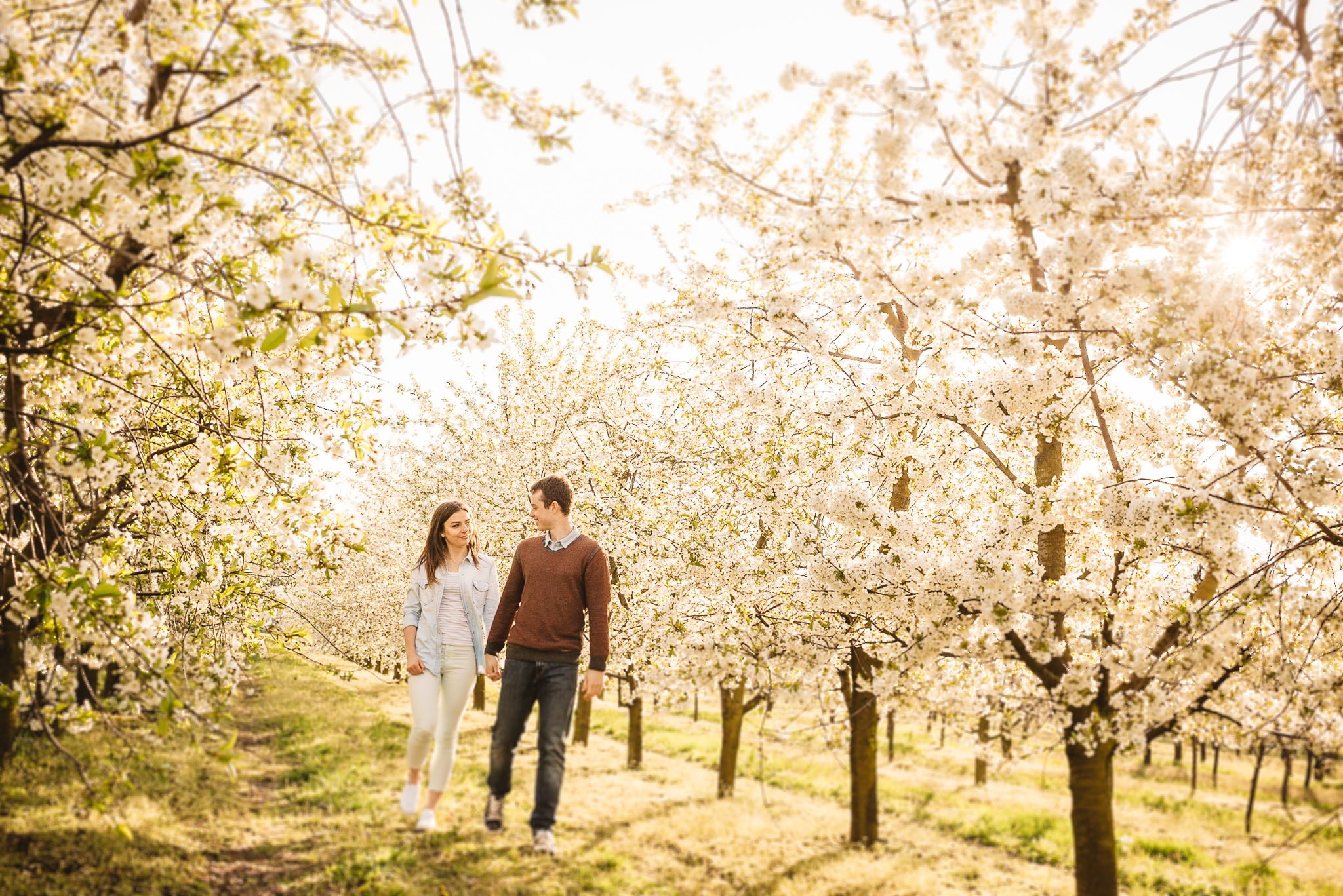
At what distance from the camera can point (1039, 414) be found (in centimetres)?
601

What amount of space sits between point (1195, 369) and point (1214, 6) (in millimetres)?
1666

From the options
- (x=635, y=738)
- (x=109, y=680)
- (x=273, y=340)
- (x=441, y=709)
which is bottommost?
(x=109, y=680)

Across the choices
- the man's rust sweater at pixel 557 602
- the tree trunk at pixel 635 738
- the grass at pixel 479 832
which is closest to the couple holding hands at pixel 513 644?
the man's rust sweater at pixel 557 602

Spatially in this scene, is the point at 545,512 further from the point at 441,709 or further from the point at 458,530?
the point at 441,709

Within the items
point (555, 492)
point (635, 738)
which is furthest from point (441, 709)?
point (635, 738)

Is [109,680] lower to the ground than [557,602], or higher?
lower

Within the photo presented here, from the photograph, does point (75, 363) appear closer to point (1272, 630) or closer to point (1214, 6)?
point (1214, 6)

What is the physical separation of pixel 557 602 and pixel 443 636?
1.00 m

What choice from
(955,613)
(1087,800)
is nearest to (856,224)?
(955,613)

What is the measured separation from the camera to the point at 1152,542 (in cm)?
500

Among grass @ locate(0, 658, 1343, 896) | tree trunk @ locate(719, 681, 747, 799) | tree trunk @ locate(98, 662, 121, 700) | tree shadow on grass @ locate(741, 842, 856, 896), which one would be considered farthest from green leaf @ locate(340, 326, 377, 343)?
tree trunk @ locate(719, 681, 747, 799)

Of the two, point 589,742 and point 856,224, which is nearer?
point 856,224

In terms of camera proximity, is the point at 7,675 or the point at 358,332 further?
the point at 7,675

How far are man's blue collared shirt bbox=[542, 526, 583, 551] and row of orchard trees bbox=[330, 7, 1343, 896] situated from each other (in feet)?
6.73
